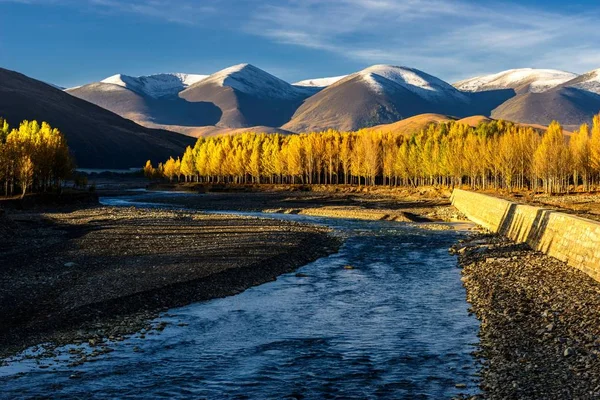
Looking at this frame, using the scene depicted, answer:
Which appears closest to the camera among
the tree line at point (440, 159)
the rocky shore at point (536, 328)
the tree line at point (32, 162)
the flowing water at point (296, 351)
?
the rocky shore at point (536, 328)

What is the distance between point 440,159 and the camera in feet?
480

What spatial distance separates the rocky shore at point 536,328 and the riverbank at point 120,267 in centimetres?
1290

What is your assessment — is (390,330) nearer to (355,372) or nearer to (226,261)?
(355,372)

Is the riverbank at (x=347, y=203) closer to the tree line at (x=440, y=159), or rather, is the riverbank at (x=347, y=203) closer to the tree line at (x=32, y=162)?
the tree line at (x=440, y=159)

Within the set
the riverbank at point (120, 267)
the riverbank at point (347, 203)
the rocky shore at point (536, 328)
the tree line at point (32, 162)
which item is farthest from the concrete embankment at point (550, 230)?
the tree line at point (32, 162)

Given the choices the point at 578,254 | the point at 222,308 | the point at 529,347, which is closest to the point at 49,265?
the point at 222,308

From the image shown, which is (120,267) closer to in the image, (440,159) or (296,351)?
(296,351)

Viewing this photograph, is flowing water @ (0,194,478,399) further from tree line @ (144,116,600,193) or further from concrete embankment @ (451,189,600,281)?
tree line @ (144,116,600,193)

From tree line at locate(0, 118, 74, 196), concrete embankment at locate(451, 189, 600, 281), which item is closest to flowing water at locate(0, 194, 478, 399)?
concrete embankment at locate(451, 189, 600, 281)

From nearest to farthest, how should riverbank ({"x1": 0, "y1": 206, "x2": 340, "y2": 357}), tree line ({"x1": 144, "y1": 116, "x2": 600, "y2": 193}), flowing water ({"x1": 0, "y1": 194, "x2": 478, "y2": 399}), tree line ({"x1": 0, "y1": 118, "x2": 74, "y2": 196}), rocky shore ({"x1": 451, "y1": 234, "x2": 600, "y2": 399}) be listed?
rocky shore ({"x1": 451, "y1": 234, "x2": 600, "y2": 399}) < flowing water ({"x1": 0, "y1": 194, "x2": 478, "y2": 399}) < riverbank ({"x1": 0, "y1": 206, "x2": 340, "y2": 357}) < tree line ({"x1": 0, "y1": 118, "x2": 74, "y2": 196}) < tree line ({"x1": 144, "y1": 116, "x2": 600, "y2": 193})

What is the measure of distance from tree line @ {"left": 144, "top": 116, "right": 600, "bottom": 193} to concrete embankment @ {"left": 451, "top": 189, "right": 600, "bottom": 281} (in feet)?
174

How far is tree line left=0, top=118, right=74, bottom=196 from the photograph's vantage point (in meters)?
84.7

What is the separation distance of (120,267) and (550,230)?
94.6 feet

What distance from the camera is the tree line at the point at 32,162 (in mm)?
84738
